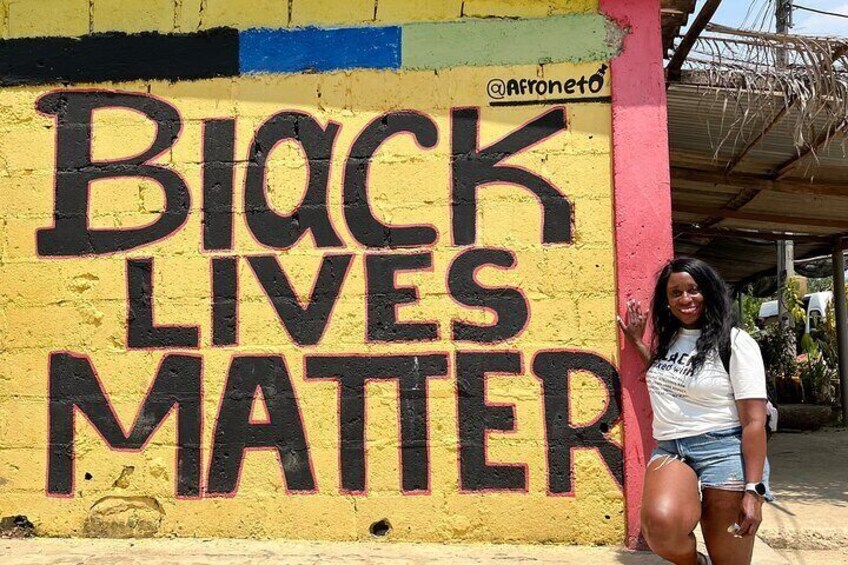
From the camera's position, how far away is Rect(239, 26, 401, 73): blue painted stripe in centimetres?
405

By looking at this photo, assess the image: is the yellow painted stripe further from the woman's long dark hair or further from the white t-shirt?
the white t-shirt

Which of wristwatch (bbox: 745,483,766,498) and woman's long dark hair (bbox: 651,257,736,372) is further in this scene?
woman's long dark hair (bbox: 651,257,736,372)

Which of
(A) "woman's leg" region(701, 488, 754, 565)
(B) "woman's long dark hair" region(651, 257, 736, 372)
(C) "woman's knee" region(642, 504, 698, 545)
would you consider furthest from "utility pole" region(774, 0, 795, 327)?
(C) "woman's knee" region(642, 504, 698, 545)

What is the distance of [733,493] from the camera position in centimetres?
274

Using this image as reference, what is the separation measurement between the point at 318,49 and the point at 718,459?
2781mm

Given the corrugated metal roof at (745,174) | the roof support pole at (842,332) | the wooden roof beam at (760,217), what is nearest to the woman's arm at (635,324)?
the corrugated metal roof at (745,174)

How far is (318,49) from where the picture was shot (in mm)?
4074

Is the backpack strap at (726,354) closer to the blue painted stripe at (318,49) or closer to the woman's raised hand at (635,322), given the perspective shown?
the woman's raised hand at (635,322)

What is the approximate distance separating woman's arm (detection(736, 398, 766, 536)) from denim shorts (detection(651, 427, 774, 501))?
4cm

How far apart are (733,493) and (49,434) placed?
326 centimetres

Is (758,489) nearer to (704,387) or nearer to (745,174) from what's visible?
(704,387)

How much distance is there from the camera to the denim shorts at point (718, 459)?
2.74 m

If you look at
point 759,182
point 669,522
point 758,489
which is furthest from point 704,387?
point 759,182

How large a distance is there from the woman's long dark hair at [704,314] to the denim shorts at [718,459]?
256 mm
